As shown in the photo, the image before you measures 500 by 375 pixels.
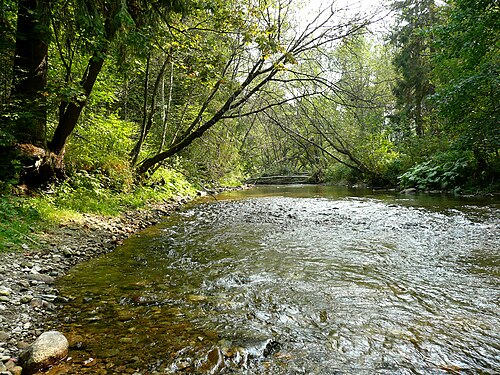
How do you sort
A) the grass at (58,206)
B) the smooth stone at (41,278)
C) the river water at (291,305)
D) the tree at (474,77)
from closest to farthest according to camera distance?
the river water at (291,305), the smooth stone at (41,278), the grass at (58,206), the tree at (474,77)

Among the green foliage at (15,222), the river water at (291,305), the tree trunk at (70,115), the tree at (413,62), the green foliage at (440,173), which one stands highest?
the tree at (413,62)

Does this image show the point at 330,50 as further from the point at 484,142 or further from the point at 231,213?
the point at 484,142

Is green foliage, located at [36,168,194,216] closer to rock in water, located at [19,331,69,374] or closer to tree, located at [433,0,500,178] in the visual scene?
rock in water, located at [19,331,69,374]

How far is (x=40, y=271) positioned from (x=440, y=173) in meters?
14.7

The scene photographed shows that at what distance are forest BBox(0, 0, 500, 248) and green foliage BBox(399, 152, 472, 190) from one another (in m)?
0.06

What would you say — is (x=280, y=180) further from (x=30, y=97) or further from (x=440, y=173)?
(x=30, y=97)

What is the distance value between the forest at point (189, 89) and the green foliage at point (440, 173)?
0.19ft

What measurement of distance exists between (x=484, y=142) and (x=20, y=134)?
1285cm

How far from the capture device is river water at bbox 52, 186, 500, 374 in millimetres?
2328

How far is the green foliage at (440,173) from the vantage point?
1309cm

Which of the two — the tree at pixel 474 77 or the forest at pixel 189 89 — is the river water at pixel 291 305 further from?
the tree at pixel 474 77

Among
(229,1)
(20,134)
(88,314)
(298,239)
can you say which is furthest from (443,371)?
(229,1)

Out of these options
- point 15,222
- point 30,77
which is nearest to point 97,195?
point 30,77

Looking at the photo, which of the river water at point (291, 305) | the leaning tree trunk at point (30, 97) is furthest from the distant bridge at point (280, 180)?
the river water at point (291, 305)
